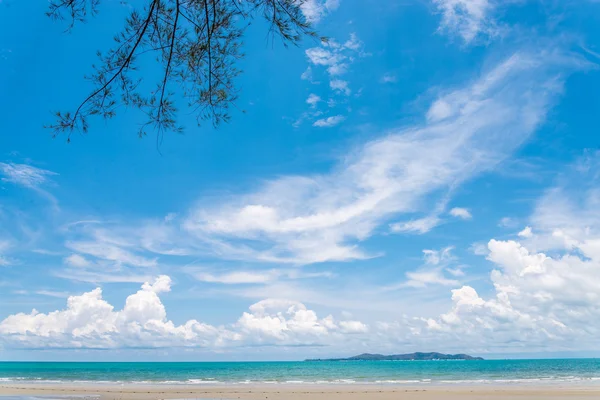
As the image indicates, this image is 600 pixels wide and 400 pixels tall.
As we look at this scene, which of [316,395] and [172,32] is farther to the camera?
[316,395]

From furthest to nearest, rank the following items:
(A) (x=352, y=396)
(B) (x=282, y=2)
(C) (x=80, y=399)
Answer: (A) (x=352, y=396) → (C) (x=80, y=399) → (B) (x=282, y=2)

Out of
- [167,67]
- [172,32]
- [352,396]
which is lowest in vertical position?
[352,396]

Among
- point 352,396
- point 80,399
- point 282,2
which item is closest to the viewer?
point 282,2

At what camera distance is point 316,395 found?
73.3ft

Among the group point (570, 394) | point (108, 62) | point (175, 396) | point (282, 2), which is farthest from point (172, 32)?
point (570, 394)

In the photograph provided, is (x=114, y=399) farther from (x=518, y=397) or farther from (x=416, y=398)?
(x=518, y=397)

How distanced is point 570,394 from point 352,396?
32.6ft

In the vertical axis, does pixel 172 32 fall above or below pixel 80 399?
above

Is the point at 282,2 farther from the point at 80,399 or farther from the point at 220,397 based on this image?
the point at 80,399

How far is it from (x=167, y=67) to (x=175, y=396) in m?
19.8

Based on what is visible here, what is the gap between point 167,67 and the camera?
18.6 ft

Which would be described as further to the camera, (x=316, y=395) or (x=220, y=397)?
(x=316, y=395)

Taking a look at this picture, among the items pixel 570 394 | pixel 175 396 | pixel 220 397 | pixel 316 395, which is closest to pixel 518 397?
pixel 570 394

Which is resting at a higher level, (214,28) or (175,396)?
(214,28)
